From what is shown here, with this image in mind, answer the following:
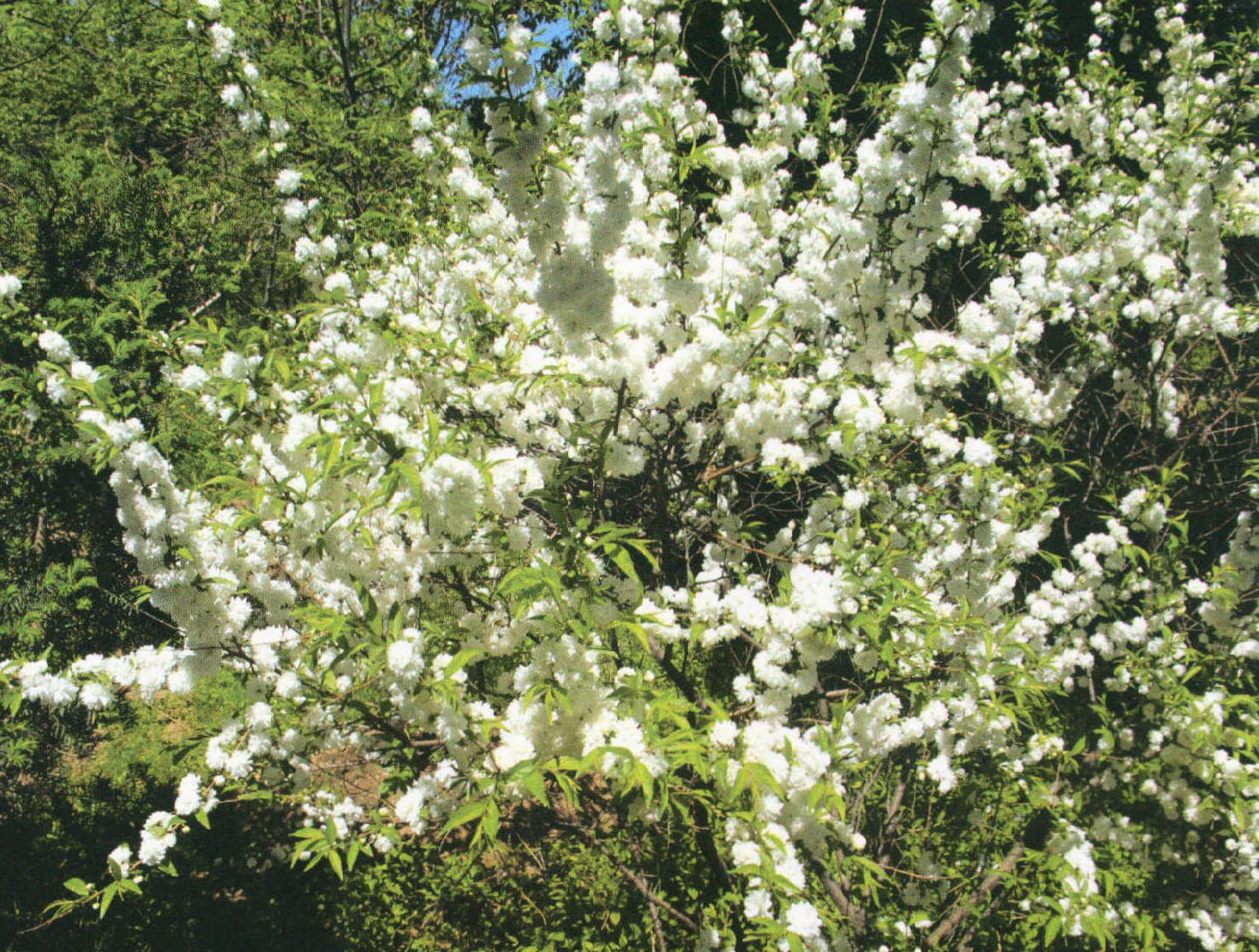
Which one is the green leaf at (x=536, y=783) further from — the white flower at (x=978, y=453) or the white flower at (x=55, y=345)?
the white flower at (x=978, y=453)

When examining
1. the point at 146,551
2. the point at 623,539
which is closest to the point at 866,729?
the point at 623,539

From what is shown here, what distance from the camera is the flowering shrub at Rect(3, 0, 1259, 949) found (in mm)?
1926

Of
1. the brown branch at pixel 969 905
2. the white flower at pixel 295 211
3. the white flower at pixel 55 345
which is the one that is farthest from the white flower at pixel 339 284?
the brown branch at pixel 969 905

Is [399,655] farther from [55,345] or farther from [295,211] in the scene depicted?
[295,211]

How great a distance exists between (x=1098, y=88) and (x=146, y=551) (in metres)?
5.60

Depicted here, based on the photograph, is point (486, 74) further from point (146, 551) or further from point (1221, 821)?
point (1221, 821)

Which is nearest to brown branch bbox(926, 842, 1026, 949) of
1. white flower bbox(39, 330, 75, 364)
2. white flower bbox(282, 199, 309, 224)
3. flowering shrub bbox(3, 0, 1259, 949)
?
flowering shrub bbox(3, 0, 1259, 949)

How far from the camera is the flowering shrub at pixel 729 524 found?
75.8 inches

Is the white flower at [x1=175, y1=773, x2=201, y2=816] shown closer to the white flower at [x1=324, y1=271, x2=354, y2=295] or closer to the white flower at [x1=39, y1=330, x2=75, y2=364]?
the white flower at [x1=39, y1=330, x2=75, y2=364]

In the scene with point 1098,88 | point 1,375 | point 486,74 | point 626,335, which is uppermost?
point 1098,88

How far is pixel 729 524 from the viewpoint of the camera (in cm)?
336

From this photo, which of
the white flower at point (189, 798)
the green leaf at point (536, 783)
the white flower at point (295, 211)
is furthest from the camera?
the white flower at point (295, 211)

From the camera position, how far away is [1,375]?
330cm

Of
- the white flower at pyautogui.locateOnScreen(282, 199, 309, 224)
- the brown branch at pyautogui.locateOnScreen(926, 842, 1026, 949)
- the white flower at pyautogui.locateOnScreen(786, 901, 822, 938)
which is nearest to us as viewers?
the white flower at pyautogui.locateOnScreen(786, 901, 822, 938)
